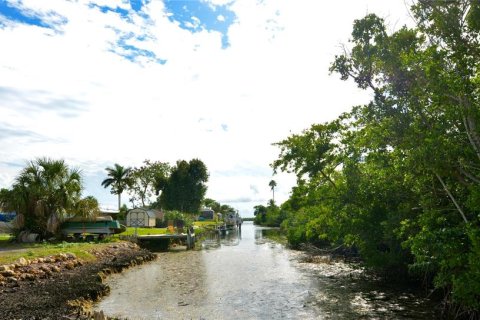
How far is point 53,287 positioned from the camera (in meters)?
15.1

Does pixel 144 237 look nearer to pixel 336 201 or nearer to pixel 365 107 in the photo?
pixel 336 201

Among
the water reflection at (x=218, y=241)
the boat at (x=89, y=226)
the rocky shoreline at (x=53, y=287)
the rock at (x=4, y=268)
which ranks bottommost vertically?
the water reflection at (x=218, y=241)

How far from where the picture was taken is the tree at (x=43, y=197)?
28.6 metres

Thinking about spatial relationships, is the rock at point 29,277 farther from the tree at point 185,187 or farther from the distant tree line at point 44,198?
the tree at point 185,187

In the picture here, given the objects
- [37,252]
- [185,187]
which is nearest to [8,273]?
[37,252]

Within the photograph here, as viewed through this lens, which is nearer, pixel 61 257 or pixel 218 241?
pixel 61 257

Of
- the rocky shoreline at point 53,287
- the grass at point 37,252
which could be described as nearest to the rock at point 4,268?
the rocky shoreline at point 53,287

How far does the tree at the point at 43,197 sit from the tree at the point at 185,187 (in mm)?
43119

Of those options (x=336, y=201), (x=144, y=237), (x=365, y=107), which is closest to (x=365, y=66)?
(x=365, y=107)

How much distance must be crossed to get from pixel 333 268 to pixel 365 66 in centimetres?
1305

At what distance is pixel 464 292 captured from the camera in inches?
384

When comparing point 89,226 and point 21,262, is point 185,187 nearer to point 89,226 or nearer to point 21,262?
point 89,226

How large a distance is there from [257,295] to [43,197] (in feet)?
67.2

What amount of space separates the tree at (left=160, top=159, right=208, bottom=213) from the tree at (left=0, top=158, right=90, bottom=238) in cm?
4312
